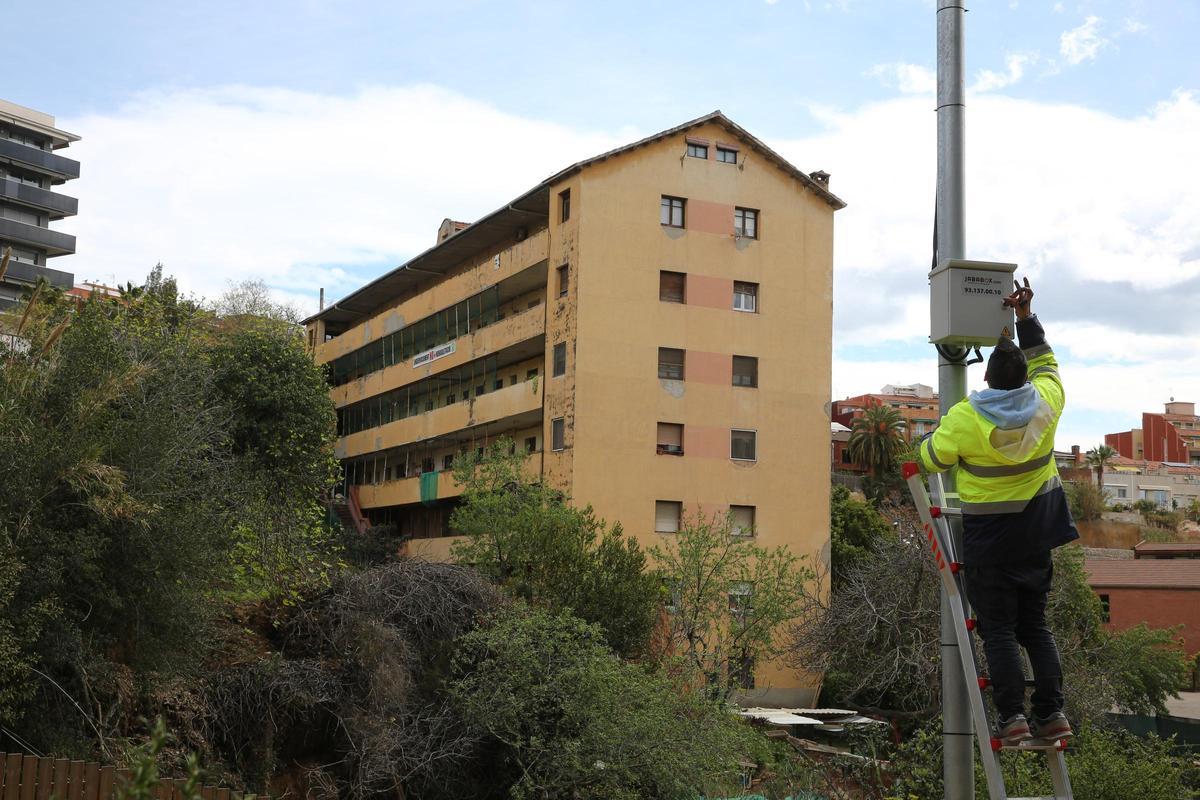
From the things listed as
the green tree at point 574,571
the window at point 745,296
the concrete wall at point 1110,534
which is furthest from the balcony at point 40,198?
the concrete wall at point 1110,534

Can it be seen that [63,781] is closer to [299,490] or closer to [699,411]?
[299,490]

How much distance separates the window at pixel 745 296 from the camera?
43000 mm

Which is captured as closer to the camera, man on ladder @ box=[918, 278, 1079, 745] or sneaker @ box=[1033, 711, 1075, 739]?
sneaker @ box=[1033, 711, 1075, 739]

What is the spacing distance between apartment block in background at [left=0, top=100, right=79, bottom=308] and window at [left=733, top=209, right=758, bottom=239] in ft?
186

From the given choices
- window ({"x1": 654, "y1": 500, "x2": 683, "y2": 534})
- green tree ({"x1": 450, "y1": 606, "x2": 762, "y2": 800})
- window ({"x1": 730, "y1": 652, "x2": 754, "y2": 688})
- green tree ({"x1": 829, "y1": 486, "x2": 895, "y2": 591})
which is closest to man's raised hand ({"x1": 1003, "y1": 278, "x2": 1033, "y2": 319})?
green tree ({"x1": 450, "y1": 606, "x2": 762, "y2": 800})

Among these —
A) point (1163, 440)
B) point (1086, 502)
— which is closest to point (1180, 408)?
point (1163, 440)

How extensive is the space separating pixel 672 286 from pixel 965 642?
37310mm

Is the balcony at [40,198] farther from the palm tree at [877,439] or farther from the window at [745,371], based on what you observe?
the window at [745,371]

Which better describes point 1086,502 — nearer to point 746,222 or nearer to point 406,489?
point 746,222

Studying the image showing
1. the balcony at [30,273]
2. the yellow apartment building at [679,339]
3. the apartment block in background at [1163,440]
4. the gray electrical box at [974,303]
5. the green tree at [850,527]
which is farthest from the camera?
the apartment block in background at [1163,440]

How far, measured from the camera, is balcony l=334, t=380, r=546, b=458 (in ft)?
142

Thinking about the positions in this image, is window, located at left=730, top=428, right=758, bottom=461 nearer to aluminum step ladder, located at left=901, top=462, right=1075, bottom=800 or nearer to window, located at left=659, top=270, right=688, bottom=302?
window, located at left=659, top=270, right=688, bottom=302

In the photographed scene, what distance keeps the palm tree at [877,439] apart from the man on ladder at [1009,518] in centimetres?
6657

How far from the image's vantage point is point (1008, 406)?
576cm
